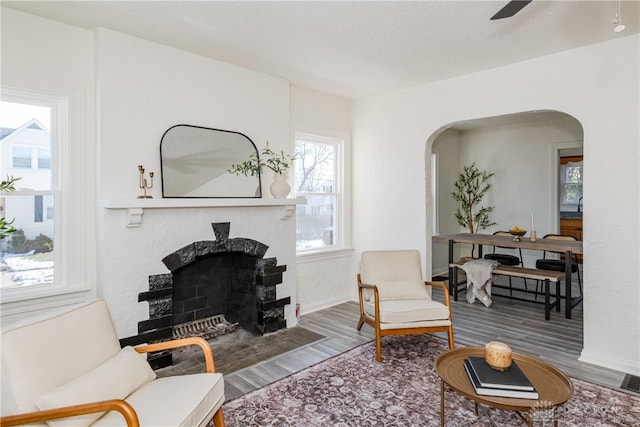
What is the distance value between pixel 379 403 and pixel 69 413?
183cm

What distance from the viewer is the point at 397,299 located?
3709 millimetres

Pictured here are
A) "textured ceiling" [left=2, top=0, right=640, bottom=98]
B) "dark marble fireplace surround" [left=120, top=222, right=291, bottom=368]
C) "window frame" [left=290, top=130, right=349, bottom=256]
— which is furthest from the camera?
"window frame" [left=290, top=130, right=349, bottom=256]

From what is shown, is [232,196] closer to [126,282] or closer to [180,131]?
[180,131]

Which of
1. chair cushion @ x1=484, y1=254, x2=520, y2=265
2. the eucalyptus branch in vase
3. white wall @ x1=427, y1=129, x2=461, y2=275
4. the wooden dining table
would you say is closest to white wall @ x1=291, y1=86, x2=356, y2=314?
the eucalyptus branch in vase

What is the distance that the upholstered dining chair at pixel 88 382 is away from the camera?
5.15ft

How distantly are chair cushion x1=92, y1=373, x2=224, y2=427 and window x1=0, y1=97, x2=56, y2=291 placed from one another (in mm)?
1566

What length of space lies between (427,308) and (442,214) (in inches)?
155

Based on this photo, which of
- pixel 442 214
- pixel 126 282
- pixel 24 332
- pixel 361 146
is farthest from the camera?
pixel 442 214

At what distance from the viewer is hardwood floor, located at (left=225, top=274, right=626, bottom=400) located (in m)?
3.01

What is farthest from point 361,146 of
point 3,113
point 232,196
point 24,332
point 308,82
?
point 24,332

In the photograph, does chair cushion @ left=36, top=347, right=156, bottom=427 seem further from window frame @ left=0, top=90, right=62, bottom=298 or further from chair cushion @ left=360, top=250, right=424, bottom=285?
chair cushion @ left=360, top=250, right=424, bottom=285

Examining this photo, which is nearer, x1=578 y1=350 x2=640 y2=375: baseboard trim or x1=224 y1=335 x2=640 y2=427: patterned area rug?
x1=224 y1=335 x2=640 y2=427: patterned area rug

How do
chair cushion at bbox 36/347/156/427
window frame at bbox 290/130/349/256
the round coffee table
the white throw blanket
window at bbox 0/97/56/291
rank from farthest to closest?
window frame at bbox 290/130/349/256, the white throw blanket, window at bbox 0/97/56/291, the round coffee table, chair cushion at bbox 36/347/156/427

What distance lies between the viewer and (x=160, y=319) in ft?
10.5
